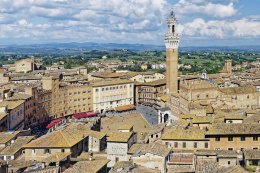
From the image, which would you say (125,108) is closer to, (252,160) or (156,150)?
(156,150)

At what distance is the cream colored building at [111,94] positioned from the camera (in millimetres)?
103125

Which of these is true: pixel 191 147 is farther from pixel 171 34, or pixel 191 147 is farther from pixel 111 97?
pixel 111 97

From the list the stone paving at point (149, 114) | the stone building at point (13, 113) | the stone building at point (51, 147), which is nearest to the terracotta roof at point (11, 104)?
the stone building at point (13, 113)

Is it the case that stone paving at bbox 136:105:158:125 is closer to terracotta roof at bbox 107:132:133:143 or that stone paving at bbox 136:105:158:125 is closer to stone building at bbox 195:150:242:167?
terracotta roof at bbox 107:132:133:143

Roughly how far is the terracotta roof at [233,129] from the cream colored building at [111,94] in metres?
58.8

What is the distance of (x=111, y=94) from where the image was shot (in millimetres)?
105250

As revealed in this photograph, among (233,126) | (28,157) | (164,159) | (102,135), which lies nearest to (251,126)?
(233,126)

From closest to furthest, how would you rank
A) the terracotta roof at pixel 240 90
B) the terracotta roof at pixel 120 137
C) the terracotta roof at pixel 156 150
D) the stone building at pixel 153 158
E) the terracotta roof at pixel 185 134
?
1. the stone building at pixel 153 158
2. the terracotta roof at pixel 156 150
3. the terracotta roof at pixel 185 134
4. the terracotta roof at pixel 120 137
5. the terracotta roof at pixel 240 90

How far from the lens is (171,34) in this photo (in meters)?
90.2

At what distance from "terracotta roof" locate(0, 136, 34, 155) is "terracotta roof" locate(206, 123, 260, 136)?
802 inches

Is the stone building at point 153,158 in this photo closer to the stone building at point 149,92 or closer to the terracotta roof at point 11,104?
the terracotta roof at point 11,104

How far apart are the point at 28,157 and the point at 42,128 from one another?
38.8 meters

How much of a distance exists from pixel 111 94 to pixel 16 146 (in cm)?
5888

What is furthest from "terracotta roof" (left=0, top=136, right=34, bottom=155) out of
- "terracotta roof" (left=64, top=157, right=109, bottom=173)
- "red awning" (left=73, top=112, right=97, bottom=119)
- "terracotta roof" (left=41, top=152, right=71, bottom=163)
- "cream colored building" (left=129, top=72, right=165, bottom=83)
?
"cream colored building" (left=129, top=72, right=165, bottom=83)
